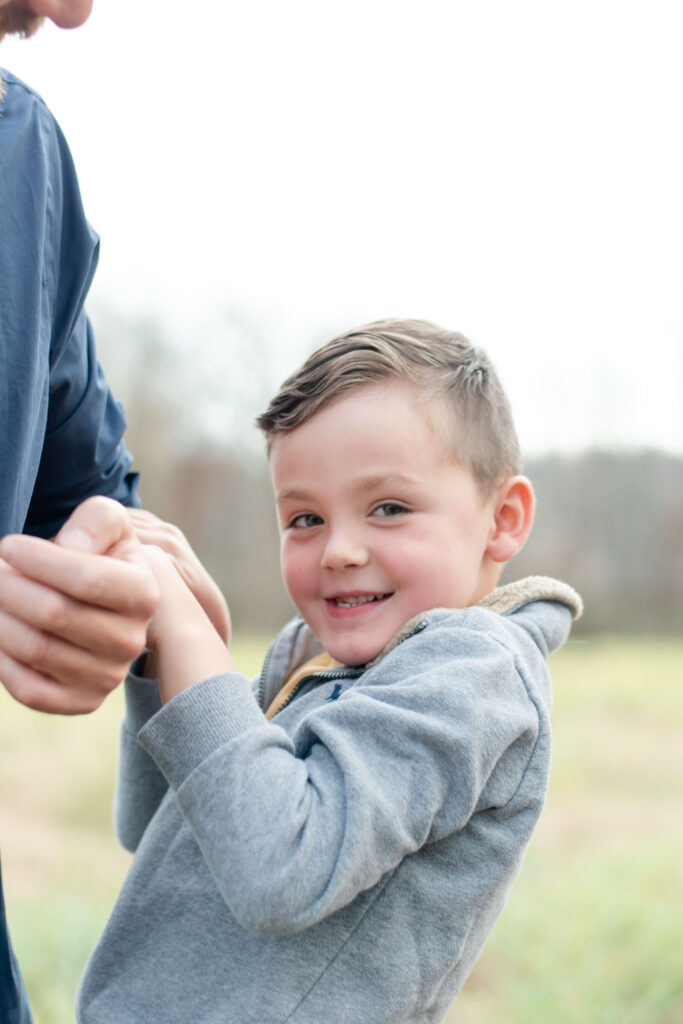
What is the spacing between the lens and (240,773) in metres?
0.87

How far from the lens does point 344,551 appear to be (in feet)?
3.69

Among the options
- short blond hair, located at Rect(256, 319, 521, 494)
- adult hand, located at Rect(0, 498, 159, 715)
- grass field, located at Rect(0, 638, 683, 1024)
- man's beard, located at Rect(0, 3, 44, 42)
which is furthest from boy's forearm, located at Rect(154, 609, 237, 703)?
grass field, located at Rect(0, 638, 683, 1024)

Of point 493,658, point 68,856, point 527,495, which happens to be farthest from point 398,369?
point 68,856

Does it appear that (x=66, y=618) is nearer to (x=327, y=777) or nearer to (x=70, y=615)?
(x=70, y=615)

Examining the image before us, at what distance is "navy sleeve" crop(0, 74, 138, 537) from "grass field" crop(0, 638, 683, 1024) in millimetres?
980

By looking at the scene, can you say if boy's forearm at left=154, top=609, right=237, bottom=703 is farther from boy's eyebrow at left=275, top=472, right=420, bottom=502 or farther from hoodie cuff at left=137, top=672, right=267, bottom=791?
boy's eyebrow at left=275, top=472, right=420, bottom=502

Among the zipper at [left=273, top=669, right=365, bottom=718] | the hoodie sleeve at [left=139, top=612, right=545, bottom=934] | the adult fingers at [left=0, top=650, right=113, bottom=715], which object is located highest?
the adult fingers at [left=0, top=650, right=113, bottom=715]

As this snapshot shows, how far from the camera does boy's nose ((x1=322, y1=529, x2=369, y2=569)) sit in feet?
3.70

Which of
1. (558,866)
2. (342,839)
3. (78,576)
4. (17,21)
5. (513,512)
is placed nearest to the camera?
(78,576)

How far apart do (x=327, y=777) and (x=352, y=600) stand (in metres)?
0.30

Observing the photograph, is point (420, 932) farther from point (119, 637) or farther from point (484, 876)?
point (119, 637)

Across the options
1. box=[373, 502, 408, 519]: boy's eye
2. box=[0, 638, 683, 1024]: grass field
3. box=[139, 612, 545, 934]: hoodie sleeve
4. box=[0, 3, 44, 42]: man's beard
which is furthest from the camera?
box=[0, 638, 683, 1024]: grass field

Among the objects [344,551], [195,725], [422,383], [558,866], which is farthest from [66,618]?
[558,866]

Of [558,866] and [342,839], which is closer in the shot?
[342,839]
